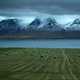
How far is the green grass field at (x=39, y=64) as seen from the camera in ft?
8.16

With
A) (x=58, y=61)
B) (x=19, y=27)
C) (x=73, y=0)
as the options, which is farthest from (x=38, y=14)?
(x=58, y=61)

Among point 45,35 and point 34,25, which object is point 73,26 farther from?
point 34,25

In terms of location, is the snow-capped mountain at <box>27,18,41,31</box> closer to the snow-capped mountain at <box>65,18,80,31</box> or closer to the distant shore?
the distant shore

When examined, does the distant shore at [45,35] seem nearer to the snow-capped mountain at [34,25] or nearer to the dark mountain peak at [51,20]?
the snow-capped mountain at [34,25]

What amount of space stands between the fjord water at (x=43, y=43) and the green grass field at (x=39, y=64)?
4.1 inches

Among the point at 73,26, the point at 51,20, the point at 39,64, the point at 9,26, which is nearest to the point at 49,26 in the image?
the point at 51,20

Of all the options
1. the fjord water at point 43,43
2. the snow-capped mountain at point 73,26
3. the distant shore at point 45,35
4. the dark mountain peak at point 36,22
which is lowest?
the fjord water at point 43,43

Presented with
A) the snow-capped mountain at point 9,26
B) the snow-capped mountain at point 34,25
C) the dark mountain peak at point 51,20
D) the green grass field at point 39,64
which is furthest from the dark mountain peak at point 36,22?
the green grass field at point 39,64

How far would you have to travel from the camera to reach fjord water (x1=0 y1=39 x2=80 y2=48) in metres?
3.97

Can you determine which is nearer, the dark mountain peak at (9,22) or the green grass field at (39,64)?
the green grass field at (39,64)

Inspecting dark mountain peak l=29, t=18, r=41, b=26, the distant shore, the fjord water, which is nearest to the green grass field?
the fjord water

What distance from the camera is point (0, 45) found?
3996mm

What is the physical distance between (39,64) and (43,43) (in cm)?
103

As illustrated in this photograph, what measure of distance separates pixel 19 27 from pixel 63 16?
2.93 feet
